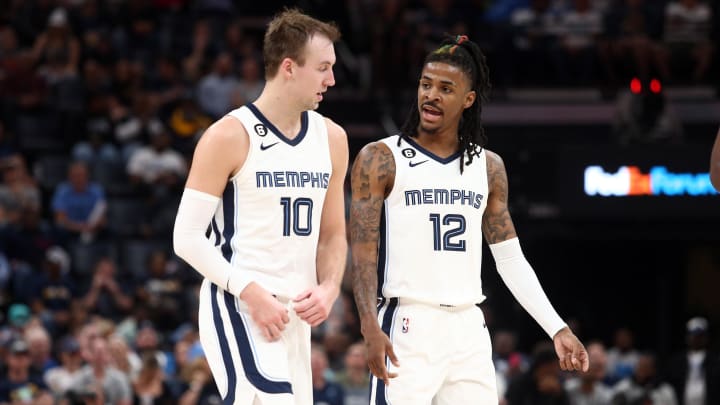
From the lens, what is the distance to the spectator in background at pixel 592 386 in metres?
12.7

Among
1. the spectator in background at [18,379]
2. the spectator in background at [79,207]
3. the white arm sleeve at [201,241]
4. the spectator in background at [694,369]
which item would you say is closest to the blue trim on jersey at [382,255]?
the white arm sleeve at [201,241]

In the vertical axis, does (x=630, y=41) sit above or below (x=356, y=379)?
above

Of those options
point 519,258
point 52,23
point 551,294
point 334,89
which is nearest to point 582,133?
point 551,294

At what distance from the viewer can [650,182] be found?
13.3 m

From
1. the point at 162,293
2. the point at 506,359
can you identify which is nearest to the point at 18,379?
the point at 162,293

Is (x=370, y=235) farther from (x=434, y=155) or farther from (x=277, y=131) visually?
(x=277, y=131)

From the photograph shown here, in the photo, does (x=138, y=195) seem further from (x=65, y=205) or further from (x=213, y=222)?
(x=213, y=222)

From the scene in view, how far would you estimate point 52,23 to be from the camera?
18.2 metres

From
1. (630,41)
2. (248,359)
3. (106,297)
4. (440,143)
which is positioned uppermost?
(630,41)

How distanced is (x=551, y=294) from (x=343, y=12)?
16.0 ft

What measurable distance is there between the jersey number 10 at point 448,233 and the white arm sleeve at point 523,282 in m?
0.34

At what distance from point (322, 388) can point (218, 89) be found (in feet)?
22.7

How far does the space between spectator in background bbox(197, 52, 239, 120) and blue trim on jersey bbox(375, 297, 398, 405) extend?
1156cm

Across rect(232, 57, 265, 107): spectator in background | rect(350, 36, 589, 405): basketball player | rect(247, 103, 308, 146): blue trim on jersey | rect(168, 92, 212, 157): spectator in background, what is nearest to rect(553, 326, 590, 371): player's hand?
rect(350, 36, 589, 405): basketball player
